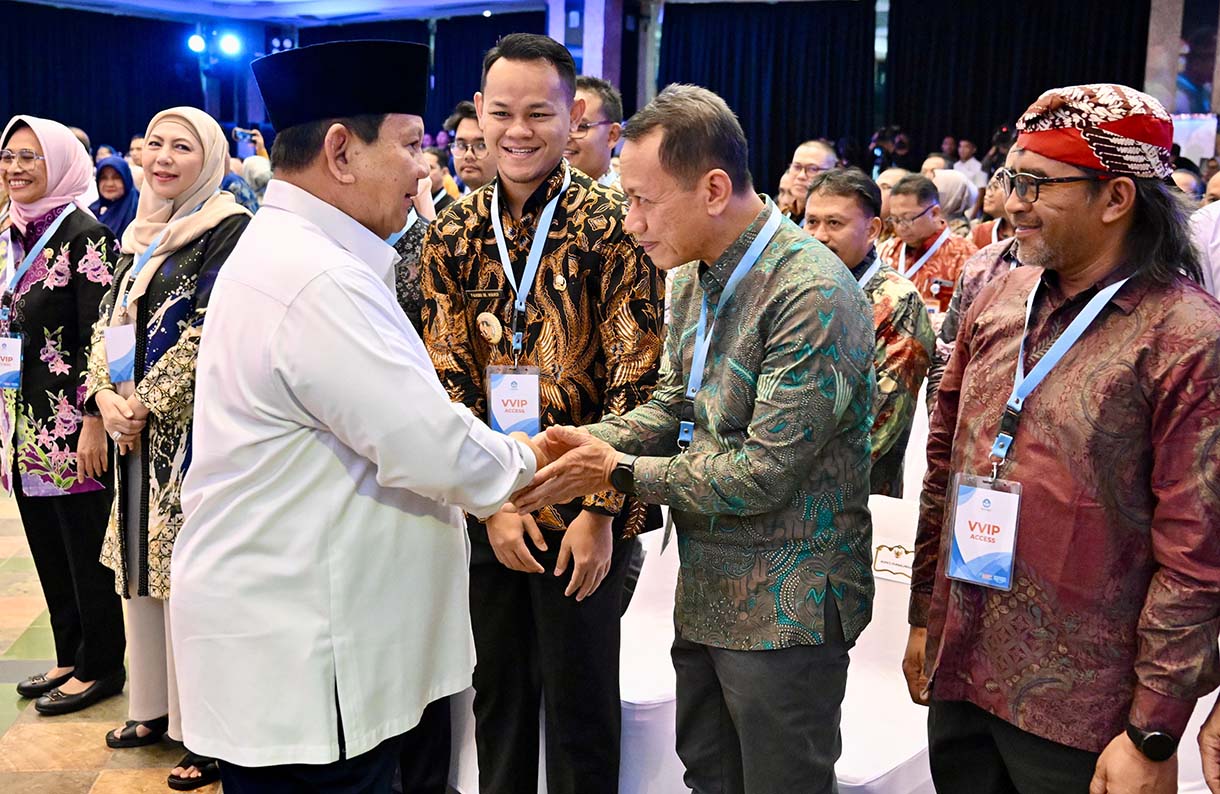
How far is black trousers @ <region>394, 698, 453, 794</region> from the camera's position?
2775 mm

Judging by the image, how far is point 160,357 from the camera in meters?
2.85

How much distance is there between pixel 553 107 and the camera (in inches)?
90.9

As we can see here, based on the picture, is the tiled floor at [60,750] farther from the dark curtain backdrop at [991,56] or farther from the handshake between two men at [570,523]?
the dark curtain backdrop at [991,56]

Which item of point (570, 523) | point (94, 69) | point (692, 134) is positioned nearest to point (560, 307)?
→ point (570, 523)

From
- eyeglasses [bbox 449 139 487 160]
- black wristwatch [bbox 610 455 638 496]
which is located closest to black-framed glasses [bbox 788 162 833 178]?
eyeglasses [bbox 449 139 487 160]

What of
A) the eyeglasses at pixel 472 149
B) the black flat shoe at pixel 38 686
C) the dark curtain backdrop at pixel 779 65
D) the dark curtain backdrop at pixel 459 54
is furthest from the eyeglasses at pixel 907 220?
the dark curtain backdrop at pixel 459 54

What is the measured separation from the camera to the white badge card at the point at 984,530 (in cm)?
159

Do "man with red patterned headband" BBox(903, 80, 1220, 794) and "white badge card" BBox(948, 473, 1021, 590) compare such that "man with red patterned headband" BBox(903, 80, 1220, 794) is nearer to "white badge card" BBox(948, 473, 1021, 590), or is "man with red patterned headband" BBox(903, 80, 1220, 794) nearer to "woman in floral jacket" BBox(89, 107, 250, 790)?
"white badge card" BBox(948, 473, 1021, 590)

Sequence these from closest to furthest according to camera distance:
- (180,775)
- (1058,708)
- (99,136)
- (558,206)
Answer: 1. (1058,708)
2. (558,206)
3. (180,775)
4. (99,136)

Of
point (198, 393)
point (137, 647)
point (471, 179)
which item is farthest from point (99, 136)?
point (198, 393)

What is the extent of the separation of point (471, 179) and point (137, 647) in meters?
2.21

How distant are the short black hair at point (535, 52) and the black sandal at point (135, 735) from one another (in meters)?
2.13

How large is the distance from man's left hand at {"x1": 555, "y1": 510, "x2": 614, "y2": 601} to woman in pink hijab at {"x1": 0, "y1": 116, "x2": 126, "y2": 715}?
67.7 inches

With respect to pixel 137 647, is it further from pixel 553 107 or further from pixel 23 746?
pixel 553 107
